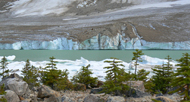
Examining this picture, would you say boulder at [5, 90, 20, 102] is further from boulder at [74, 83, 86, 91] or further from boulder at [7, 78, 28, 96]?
boulder at [74, 83, 86, 91]

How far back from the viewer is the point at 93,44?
3634cm

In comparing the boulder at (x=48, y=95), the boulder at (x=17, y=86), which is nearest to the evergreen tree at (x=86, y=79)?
the boulder at (x=48, y=95)

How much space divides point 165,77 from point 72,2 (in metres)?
95.0

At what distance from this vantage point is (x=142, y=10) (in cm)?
7144

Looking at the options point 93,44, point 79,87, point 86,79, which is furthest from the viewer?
point 93,44

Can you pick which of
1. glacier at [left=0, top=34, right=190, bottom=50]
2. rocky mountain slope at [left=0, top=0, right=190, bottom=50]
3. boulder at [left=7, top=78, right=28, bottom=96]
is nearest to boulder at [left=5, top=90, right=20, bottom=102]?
boulder at [left=7, top=78, right=28, bottom=96]

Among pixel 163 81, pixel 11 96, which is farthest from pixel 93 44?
pixel 11 96

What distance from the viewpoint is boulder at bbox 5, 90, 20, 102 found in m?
3.79

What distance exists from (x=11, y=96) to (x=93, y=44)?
3263 cm

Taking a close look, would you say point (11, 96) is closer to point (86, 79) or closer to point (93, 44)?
point (86, 79)

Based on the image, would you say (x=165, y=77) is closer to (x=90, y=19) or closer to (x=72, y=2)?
(x=90, y=19)

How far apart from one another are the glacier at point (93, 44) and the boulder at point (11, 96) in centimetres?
3154

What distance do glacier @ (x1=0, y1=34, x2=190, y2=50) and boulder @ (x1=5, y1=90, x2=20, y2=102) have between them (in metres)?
31.5

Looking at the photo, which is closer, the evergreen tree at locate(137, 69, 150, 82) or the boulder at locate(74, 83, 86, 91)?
the boulder at locate(74, 83, 86, 91)
